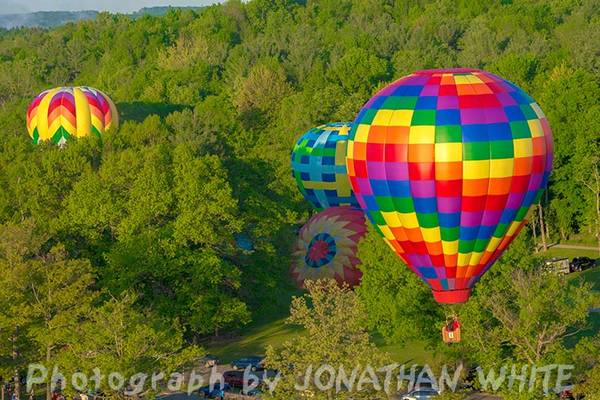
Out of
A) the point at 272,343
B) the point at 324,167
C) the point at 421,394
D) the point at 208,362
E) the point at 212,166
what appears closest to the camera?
the point at 421,394

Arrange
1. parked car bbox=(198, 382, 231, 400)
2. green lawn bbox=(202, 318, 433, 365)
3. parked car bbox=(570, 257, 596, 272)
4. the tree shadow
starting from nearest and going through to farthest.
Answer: parked car bbox=(198, 382, 231, 400) < green lawn bbox=(202, 318, 433, 365) < parked car bbox=(570, 257, 596, 272) < the tree shadow

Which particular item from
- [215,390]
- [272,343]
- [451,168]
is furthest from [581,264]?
[451,168]

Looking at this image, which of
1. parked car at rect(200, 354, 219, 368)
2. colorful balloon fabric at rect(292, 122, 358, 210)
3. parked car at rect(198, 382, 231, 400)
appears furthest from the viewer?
colorful balloon fabric at rect(292, 122, 358, 210)

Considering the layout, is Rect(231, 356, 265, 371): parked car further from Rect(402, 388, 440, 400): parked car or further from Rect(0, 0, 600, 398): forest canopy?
Rect(402, 388, 440, 400): parked car

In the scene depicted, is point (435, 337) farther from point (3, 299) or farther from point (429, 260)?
point (3, 299)

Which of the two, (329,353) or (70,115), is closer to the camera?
(329,353)

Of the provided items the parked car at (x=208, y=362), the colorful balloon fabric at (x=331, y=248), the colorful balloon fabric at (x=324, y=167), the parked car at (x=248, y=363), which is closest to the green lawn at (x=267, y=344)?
the parked car at (x=208, y=362)

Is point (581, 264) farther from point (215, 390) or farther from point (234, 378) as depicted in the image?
point (215, 390)

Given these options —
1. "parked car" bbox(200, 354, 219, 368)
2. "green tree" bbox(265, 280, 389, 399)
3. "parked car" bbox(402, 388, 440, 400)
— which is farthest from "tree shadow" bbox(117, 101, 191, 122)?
"green tree" bbox(265, 280, 389, 399)
